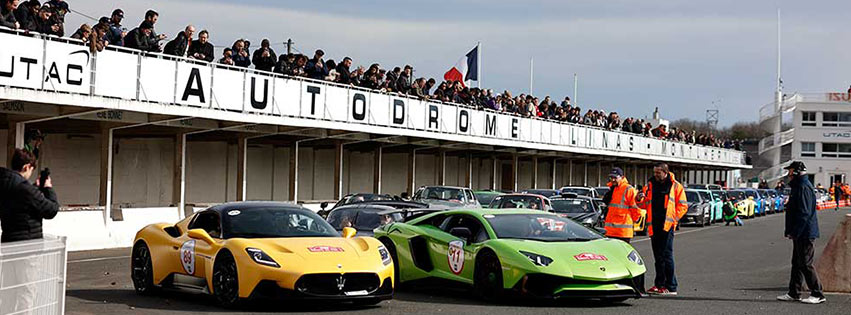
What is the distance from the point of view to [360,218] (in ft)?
61.0

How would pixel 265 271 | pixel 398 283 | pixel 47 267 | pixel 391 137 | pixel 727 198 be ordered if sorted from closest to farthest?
pixel 47 267 → pixel 265 271 → pixel 398 283 → pixel 391 137 → pixel 727 198

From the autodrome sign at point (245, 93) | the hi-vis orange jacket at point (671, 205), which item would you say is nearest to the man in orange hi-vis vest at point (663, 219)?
the hi-vis orange jacket at point (671, 205)

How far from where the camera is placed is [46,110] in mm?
22953

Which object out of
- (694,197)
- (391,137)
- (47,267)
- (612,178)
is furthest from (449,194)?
(47,267)

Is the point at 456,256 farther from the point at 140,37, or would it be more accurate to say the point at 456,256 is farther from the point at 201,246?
the point at 140,37

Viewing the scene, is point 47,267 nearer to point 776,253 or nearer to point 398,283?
point 398,283

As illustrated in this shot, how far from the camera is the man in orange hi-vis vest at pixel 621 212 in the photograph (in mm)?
15023

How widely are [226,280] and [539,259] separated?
11.2 ft

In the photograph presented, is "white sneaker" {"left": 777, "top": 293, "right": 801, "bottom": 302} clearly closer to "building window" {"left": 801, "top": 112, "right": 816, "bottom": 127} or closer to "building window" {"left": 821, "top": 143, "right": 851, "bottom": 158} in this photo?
"building window" {"left": 821, "top": 143, "right": 851, "bottom": 158}

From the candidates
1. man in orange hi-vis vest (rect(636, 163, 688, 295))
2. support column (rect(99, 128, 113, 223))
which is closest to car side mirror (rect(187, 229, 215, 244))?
man in orange hi-vis vest (rect(636, 163, 688, 295))

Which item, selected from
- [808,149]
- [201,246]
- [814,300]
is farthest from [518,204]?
[808,149]

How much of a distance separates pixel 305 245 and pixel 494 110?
3116cm

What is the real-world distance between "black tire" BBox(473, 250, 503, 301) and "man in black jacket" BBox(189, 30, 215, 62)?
13.9 metres

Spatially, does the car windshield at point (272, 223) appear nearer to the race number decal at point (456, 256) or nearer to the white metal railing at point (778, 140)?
the race number decal at point (456, 256)
